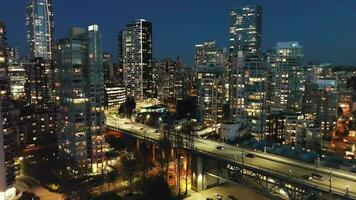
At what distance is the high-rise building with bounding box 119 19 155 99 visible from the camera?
97.4 m

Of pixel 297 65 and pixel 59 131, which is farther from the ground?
pixel 297 65

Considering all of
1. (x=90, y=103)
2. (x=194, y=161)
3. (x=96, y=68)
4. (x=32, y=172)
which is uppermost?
(x=96, y=68)

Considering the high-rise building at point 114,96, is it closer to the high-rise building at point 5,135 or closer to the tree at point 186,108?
the tree at point 186,108

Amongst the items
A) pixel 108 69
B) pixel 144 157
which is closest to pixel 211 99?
pixel 144 157

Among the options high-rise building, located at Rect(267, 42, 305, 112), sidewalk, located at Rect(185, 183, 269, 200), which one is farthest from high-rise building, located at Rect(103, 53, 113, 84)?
sidewalk, located at Rect(185, 183, 269, 200)

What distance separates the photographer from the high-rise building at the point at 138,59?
97438 mm

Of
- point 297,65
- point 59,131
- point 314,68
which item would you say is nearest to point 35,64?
point 59,131

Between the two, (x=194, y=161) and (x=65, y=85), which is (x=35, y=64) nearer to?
(x=65, y=85)

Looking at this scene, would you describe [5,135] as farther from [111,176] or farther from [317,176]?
[317,176]

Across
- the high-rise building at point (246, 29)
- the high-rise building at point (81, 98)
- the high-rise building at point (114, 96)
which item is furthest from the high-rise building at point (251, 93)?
the high-rise building at point (246, 29)

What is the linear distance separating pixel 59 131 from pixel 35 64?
32.0m

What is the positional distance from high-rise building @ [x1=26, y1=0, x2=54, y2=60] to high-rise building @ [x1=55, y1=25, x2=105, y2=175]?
105m

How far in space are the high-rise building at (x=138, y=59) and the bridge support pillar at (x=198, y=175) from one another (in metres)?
61.9

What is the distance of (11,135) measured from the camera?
1147 inches
